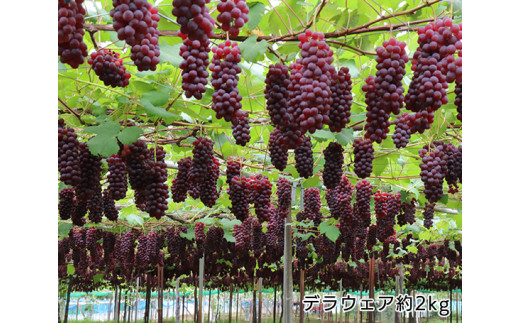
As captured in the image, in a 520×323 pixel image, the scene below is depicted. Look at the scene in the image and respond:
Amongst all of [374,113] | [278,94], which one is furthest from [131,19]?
[374,113]

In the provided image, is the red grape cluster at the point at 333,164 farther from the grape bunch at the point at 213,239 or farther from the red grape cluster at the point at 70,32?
the grape bunch at the point at 213,239

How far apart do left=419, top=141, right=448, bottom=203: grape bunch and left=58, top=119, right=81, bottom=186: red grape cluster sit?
242 cm

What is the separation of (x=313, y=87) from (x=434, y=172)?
84.1 inches

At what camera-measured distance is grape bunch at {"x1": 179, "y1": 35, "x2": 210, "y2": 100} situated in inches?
72.8

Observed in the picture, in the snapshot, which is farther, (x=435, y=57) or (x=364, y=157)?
(x=364, y=157)

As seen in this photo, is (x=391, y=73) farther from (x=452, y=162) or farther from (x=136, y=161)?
(x=452, y=162)

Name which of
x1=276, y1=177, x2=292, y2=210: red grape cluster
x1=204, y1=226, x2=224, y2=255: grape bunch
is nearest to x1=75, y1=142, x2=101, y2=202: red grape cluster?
x1=276, y1=177, x2=292, y2=210: red grape cluster

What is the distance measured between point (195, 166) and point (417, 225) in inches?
375

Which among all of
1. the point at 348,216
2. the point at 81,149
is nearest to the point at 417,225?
the point at 348,216

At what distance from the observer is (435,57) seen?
6.33 feet

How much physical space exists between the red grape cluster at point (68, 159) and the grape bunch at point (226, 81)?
1216mm

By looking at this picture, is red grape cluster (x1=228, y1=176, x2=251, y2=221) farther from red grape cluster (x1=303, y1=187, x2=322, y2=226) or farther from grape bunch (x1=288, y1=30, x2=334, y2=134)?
grape bunch (x1=288, y1=30, x2=334, y2=134)

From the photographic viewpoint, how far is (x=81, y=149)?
306cm
